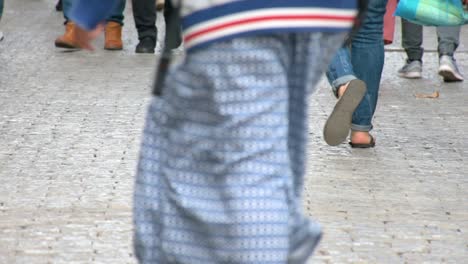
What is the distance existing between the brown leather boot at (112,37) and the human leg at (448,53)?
8.13ft

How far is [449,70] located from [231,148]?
20.3 feet

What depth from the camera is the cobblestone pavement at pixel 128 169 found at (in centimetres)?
460

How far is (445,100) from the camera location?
26.2 ft

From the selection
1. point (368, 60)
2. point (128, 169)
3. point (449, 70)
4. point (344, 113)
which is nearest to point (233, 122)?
point (128, 169)

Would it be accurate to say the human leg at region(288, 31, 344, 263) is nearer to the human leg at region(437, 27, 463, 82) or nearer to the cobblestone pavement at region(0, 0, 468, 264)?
the cobblestone pavement at region(0, 0, 468, 264)

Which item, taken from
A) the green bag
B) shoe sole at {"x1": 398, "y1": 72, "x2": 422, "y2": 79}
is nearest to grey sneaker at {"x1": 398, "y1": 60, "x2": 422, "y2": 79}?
shoe sole at {"x1": 398, "y1": 72, "x2": 422, "y2": 79}

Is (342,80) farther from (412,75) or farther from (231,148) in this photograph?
(231,148)

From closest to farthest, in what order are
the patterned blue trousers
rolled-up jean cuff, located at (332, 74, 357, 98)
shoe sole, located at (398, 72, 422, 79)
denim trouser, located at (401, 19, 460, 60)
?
the patterned blue trousers → rolled-up jean cuff, located at (332, 74, 357, 98) → shoe sole, located at (398, 72, 422, 79) → denim trouser, located at (401, 19, 460, 60)

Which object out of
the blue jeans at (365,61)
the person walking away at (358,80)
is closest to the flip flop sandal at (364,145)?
the person walking away at (358,80)

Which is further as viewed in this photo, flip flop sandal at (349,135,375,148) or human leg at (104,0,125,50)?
human leg at (104,0,125,50)

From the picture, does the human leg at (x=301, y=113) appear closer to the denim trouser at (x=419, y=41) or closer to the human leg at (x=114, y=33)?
the denim trouser at (x=419, y=41)

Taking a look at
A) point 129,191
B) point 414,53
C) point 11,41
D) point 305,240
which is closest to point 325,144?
point 129,191

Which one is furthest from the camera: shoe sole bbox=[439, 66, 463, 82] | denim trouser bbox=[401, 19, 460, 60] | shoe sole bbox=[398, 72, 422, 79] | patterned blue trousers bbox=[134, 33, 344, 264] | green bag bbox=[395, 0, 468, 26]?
denim trouser bbox=[401, 19, 460, 60]

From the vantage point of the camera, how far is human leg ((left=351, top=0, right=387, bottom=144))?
6043 millimetres
